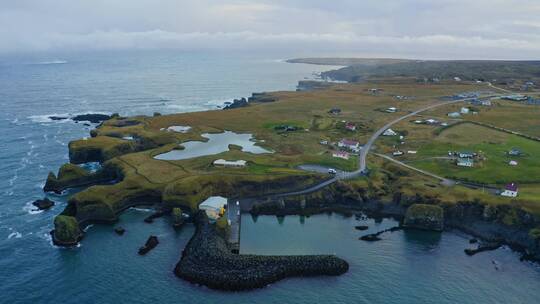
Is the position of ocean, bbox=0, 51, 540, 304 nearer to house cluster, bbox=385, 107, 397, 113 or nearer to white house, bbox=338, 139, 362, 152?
white house, bbox=338, 139, 362, 152

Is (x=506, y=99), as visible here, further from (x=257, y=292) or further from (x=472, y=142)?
(x=257, y=292)

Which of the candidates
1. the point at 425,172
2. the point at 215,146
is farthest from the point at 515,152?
the point at 215,146

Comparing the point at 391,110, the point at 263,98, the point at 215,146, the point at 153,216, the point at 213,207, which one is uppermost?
the point at 263,98

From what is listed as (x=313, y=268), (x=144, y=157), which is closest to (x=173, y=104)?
(x=144, y=157)

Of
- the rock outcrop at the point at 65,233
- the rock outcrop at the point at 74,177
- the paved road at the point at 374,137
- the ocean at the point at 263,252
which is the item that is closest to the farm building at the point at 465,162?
the paved road at the point at 374,137

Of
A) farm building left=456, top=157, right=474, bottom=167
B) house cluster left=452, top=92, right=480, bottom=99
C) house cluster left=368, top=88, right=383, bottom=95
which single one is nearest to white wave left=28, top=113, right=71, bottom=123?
house cluster left=368, top=88, right=383, bottom=95

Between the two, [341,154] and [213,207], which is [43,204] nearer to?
[213,207]

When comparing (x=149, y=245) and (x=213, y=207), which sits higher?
(x=213, y=207)
